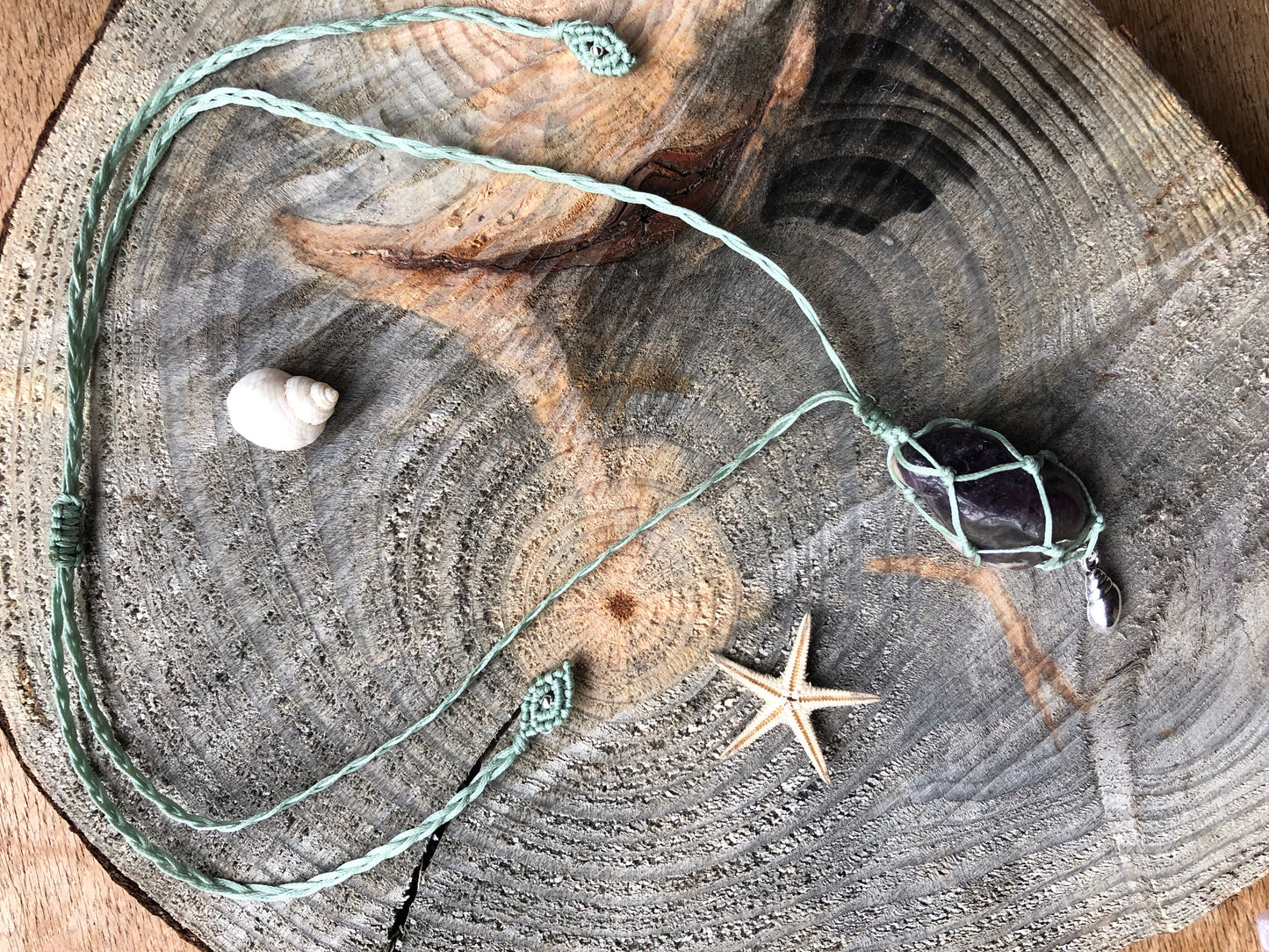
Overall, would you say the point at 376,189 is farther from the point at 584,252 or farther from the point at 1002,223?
the point at 1002,223

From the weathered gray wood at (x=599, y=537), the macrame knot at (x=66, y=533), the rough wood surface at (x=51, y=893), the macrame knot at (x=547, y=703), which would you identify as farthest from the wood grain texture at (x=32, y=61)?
the macrame knot at (x=547, y=703)

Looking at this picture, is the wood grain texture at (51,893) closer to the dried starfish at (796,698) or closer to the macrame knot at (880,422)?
the dried starfish at (796,698)

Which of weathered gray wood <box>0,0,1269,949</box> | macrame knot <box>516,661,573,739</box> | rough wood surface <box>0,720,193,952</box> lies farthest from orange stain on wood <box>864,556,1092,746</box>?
rough wood surface <box>0,720,193,952</box>

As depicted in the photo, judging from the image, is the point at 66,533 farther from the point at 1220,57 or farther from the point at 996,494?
the point at 1220,57

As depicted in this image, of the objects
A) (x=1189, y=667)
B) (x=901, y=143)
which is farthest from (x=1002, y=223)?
(x=1189, y=667)

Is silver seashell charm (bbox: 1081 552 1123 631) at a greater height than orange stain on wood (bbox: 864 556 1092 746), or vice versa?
silver seashell charm (bbox: 1081 552 1123 631)

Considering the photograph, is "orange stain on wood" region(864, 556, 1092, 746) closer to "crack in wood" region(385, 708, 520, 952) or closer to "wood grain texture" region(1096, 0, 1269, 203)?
"crack in wood" region(385, 708, 520, 952)
